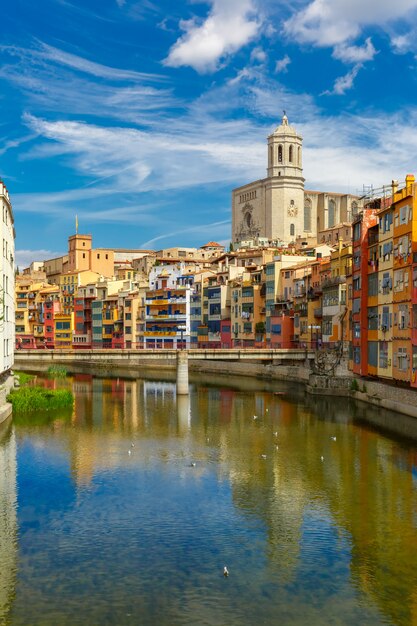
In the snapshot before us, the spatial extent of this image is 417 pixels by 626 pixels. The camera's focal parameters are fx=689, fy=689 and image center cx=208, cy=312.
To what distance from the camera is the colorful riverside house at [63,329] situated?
396ft

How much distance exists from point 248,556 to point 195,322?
83825 mm

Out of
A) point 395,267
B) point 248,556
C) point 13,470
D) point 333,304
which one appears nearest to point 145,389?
point 333,304

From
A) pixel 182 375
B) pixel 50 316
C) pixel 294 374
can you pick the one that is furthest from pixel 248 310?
pixel 50 316

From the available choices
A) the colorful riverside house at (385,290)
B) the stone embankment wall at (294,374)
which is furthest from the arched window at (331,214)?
the colorful riverside house at (385,290)

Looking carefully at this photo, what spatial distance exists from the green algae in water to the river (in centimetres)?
524

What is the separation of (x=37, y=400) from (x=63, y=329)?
68.3 metres

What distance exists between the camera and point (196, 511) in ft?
90.3

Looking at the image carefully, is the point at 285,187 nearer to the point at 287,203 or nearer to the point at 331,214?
the point at 287,203

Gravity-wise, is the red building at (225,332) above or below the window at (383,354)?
above

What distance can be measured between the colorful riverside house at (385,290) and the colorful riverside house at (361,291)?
11.2ft

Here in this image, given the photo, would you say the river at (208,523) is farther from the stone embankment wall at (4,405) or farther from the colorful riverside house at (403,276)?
the colorful riverside house at (403,276)

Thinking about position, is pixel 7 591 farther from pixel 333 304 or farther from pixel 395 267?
pixel 333 304

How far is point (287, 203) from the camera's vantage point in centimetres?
17462

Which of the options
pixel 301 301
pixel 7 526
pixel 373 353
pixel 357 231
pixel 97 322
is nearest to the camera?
pixel 7 526
